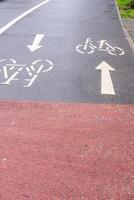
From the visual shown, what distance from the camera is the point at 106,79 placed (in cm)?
1132

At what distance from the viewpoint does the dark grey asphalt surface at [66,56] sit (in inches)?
394

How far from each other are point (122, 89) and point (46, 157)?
13.6ft

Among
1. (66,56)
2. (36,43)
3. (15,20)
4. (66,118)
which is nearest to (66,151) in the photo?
(66,118)

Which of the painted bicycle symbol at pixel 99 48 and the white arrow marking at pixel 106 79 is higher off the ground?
the white arrow marking at pixel 106 79

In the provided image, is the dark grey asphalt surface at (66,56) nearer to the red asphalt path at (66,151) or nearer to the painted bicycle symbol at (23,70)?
the painted bicycle symbol at (23,70)

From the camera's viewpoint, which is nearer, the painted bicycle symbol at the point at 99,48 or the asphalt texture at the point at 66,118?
the asphalt texture at the point at 66,118

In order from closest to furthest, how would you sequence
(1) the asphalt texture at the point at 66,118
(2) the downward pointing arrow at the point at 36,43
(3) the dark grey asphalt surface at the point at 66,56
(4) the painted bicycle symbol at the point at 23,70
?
(1) the asphalt texture at the point at 66,118 → (3) the dark grey asphalt surface at the point at 66,56 → (4) the painted bicycle symbol at the point at 23,70 → (2) the downward pointing arrow at the point at 36,43

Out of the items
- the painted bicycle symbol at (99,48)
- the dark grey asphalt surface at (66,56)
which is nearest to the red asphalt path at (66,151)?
the dark grey asphalt surface at (66,56)

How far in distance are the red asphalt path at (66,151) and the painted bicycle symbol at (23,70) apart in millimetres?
1770

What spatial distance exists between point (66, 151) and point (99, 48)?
335 inches

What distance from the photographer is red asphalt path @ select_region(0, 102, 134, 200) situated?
5930 millimetres

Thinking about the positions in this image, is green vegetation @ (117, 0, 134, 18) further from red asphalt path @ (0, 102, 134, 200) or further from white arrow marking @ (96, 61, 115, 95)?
red asphalt path @ (0, 102, 134, 200)

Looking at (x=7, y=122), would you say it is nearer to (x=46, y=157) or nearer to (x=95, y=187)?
(x=46, y=157)

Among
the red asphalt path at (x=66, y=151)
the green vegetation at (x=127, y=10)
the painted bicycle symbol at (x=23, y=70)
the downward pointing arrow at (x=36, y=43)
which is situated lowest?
the green vegetation at (x=127, y=10)
